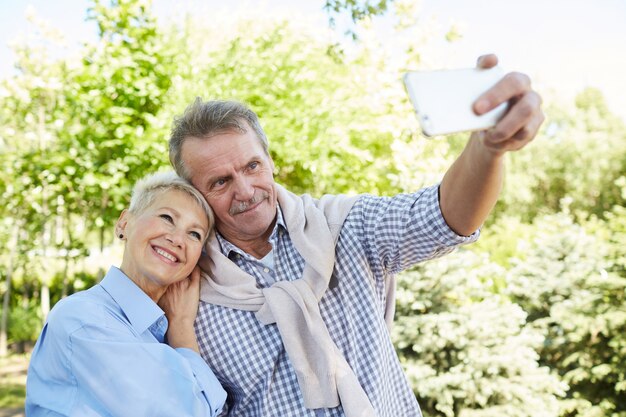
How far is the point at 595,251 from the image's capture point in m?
5.38

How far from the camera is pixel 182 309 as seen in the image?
175 cm

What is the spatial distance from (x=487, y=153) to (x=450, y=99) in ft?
0.82

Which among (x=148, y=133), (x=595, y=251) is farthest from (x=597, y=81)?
(x=148, y=133)

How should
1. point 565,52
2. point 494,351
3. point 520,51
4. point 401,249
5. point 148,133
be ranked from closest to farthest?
point 401,249
point 494,351
point 148,133
point 520,51
point 565,52

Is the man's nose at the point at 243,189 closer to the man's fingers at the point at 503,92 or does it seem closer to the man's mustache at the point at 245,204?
the man's mustache at the point at 245,204

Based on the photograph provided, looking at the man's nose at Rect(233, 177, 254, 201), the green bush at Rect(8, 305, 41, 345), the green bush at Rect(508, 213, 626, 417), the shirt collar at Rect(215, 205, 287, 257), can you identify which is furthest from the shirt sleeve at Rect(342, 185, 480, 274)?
the green bush at Rect(8, 305, 41, 345)

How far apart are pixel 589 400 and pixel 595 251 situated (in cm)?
135

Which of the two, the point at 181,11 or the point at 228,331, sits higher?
the point at 181,11

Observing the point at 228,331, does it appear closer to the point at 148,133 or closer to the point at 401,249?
the point at 401,249

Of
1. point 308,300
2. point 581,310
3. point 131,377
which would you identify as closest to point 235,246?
point 308,300

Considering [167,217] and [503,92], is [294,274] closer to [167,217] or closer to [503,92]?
[167,217]

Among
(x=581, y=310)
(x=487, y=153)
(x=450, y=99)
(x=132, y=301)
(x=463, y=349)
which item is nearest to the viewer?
(x=450, y=99)

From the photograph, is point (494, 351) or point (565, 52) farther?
point (565, 52)

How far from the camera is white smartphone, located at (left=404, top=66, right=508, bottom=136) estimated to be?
3.19 feet
